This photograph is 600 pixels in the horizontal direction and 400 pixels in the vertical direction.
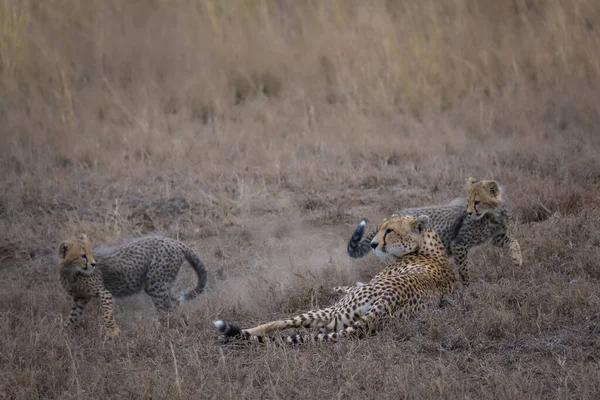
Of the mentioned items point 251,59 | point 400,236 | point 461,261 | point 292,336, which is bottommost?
point 461,261

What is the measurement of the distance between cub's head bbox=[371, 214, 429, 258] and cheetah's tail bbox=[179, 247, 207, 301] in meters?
1.17

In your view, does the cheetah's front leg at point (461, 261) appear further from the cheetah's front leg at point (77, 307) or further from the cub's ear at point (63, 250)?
the cub's ear at point (63, 250)

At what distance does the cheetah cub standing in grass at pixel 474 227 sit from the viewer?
566 cm

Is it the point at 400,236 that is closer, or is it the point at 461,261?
the point at 400,236

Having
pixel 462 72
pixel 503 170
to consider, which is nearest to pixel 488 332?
pixel 503 170

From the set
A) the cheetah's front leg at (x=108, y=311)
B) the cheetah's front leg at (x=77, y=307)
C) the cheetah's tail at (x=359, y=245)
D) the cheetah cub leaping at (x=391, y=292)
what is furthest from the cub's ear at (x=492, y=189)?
the cheetah's front leg at (x=77, y=307)

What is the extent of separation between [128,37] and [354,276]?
621cm

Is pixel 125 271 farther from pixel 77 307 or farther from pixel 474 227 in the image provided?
pixel 474 227

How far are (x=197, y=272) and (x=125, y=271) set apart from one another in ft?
1.51

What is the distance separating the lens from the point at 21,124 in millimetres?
9414

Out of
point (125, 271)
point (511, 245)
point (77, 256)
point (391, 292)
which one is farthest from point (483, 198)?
point (77, 256)

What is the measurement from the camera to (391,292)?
468 centimetres

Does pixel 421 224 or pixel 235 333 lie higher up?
pixel 421 224

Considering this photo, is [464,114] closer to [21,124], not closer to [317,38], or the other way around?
[317,38]
